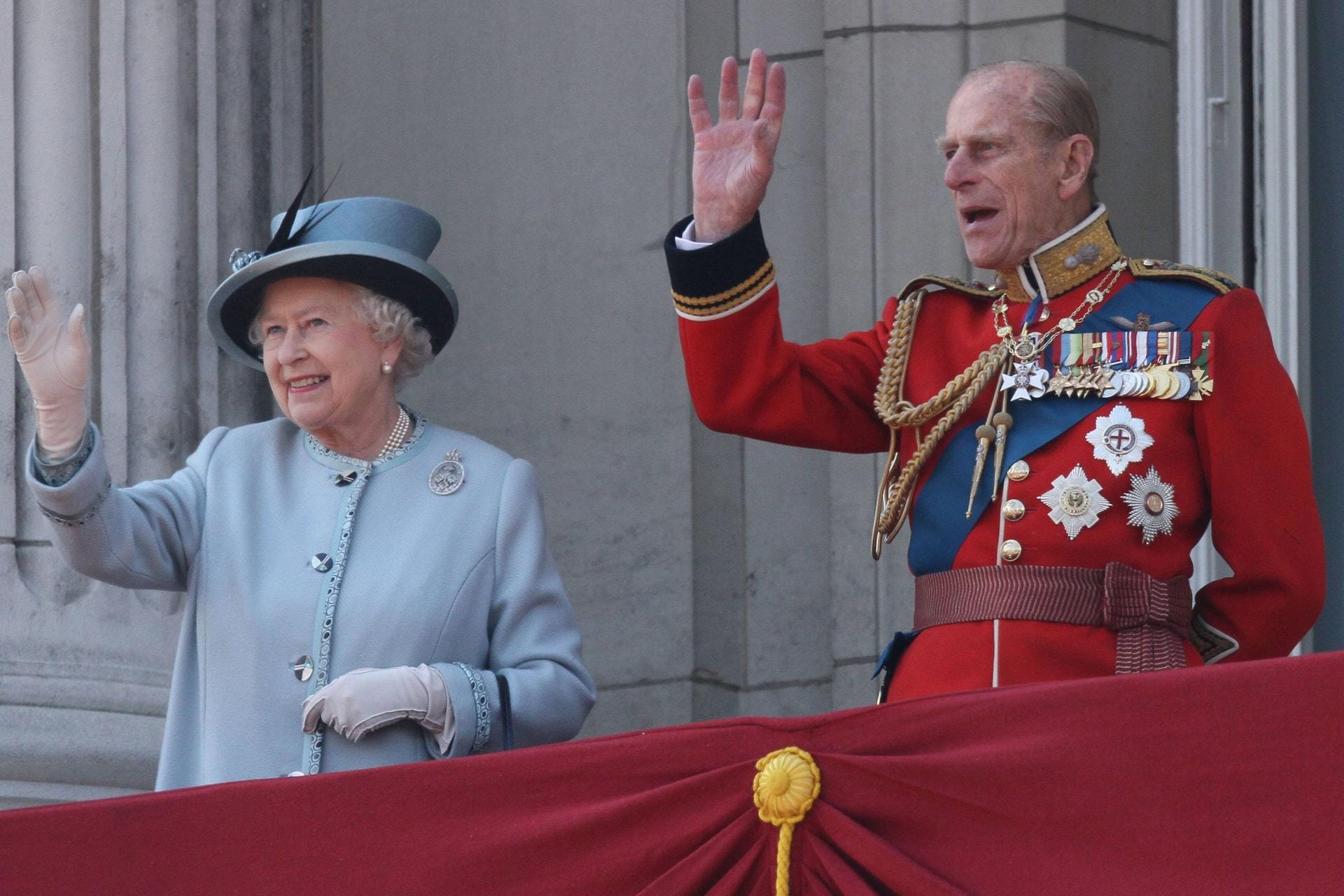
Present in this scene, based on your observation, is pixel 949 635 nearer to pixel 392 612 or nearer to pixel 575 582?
Result: pixel 392 612

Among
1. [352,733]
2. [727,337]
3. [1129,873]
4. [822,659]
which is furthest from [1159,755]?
[822,659]

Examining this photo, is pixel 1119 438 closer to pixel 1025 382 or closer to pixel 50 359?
pixel 1025 382

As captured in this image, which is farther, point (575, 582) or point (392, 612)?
point (575, 582)

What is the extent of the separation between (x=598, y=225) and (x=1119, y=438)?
2178mm

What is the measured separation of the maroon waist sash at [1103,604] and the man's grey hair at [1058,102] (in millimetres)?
622

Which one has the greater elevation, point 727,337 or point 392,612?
point 727,337

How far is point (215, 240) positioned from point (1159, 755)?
233 cm

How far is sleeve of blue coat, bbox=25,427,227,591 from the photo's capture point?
10.7 feet

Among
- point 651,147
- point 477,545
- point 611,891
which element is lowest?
point 611,891

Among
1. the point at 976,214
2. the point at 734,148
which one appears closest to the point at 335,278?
the point at 734,148

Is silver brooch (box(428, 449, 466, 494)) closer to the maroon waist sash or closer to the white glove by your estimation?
the white glove

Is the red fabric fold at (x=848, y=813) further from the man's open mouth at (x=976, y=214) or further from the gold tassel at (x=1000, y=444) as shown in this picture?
the man's open mouth at (x=976, y=214)

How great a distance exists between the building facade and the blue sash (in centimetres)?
145

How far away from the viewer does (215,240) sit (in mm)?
4348
